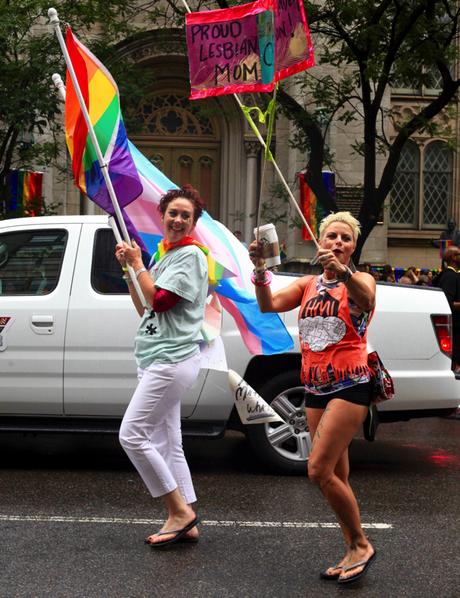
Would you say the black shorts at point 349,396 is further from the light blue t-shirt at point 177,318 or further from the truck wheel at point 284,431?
the truck wheel at point 284,431

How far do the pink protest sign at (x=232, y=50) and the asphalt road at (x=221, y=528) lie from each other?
2606 millimetres

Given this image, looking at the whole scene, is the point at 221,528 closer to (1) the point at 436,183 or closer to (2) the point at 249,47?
(2) the point at 249,47

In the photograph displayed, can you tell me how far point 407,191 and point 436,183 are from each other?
2.46 ft

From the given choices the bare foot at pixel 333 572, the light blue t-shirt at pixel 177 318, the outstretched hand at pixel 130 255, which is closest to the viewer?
the bare foot at pixel 333 572

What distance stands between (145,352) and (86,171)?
1.33m

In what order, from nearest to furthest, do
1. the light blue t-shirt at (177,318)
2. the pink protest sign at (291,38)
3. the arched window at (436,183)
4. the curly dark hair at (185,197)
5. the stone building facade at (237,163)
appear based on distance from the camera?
the light blue t-shirt at (177,318), the curly dark hair at (185,197), the pink protest sign at (291,38), the stone building facade at (237,163), the arched window at (436,183)

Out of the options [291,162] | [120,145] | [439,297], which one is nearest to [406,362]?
[439,297]

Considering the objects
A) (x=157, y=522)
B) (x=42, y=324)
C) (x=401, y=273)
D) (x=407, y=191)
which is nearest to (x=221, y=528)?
(x=157, y=522)

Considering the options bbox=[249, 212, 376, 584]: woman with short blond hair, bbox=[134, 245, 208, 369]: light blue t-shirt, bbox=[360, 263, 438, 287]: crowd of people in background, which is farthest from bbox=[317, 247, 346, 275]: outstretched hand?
bbox=[360, 263, 438, 287]: crowd of people in background

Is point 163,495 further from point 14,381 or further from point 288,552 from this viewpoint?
point 14,381

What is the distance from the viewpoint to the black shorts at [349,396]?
5.24 metres

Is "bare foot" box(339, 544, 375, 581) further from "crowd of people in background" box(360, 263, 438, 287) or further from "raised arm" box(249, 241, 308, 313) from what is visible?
"crowd of people in background" box(360, 263, 438, 287)

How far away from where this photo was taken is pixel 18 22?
53.5 ft

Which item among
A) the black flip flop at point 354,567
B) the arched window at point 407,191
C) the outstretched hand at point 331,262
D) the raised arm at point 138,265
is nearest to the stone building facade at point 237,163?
the arched window at point 407,191
